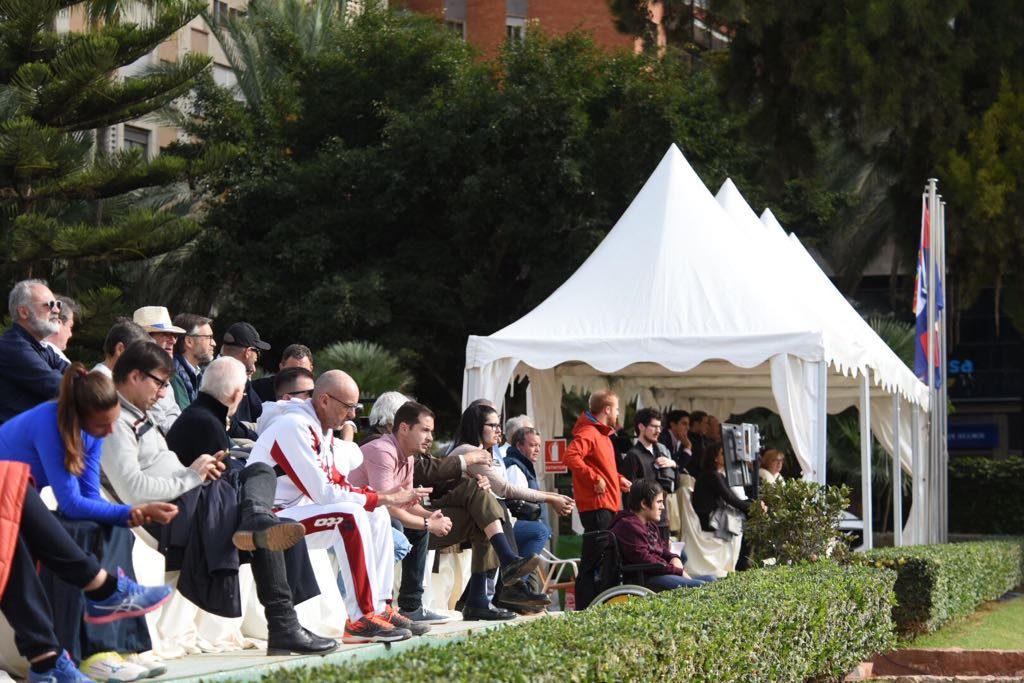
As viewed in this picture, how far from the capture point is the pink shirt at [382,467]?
7.87 metres

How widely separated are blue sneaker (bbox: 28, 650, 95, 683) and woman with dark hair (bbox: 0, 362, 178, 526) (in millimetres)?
550

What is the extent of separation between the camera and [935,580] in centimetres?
1193

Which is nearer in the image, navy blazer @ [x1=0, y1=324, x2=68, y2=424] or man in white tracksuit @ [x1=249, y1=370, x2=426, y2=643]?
navy blazer @ [x1=0, y1=324, x2=68, y2=424]

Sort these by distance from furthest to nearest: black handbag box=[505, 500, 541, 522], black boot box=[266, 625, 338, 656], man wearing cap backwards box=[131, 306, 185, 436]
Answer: black handbag box=[505, 500, 541, 522] < man wearing cap backwards box=[131, 306, 185, 436] < black boot box=[266, 625, 338, 656]


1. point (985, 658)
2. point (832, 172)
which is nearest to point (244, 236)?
point (832, 172)

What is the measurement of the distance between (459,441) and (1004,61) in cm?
1502

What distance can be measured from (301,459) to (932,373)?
38.3ft

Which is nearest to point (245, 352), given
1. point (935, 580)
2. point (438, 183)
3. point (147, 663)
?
point (147, 663)

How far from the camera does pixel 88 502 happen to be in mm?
5535

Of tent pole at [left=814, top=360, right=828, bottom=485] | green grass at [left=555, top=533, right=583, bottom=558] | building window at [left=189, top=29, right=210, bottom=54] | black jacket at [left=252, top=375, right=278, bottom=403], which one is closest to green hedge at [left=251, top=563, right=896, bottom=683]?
tent pole at [left=814, top=360, right=828, bottom=485]

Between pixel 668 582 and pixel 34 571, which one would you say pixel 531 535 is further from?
pixel 34 571

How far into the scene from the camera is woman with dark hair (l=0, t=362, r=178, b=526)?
213 inches

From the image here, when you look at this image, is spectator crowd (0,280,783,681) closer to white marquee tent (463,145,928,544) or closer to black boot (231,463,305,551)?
black boot (231,463,305,551)

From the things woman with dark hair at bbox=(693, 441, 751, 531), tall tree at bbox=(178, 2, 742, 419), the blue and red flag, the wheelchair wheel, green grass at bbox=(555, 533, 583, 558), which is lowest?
Answer: green grass at bbox=(555, 533, 583, 558)
